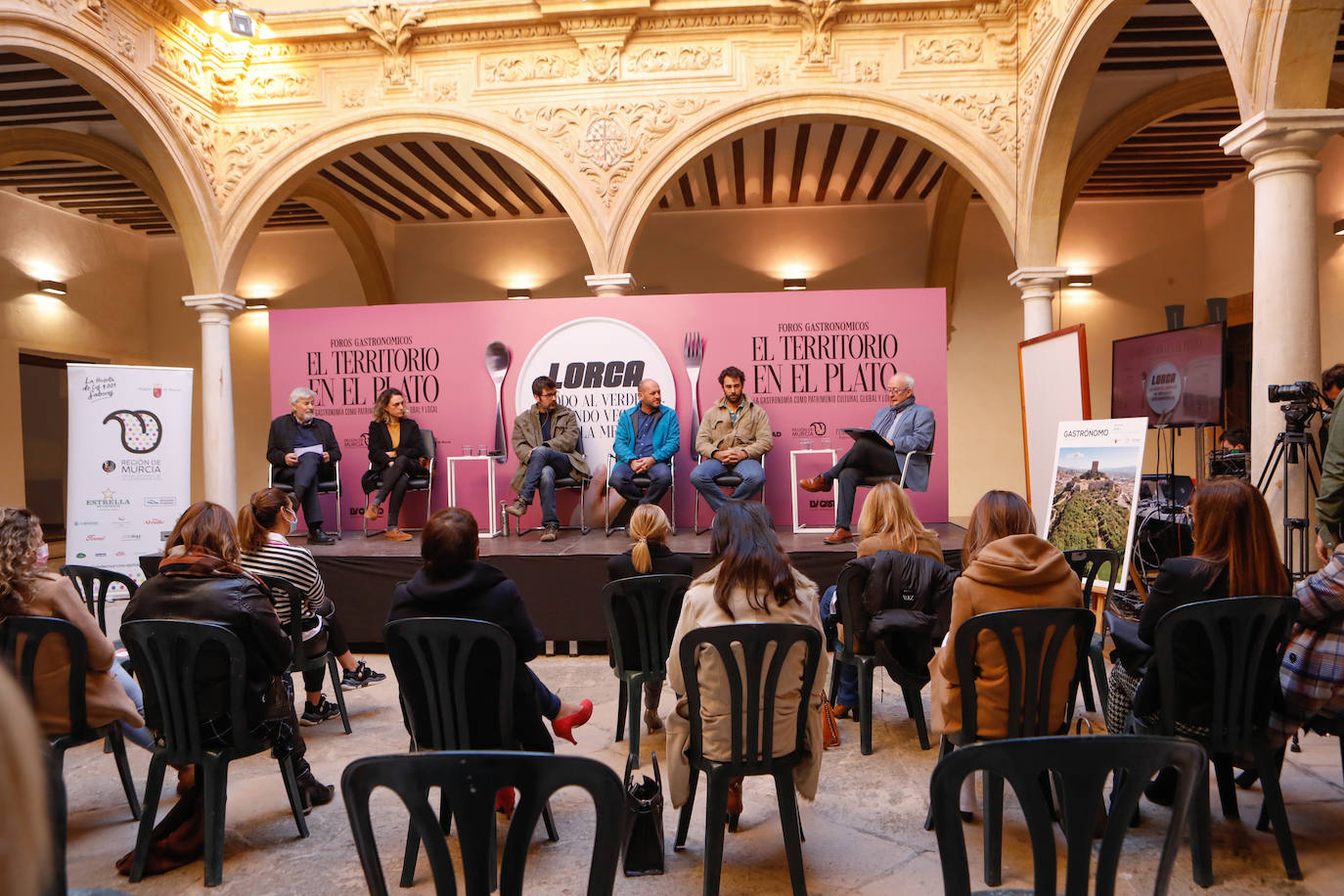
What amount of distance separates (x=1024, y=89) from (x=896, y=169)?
9.99 feet

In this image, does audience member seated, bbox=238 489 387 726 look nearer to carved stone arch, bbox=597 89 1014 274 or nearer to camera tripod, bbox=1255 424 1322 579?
camera tripod, bbox=1255 424 1322 579

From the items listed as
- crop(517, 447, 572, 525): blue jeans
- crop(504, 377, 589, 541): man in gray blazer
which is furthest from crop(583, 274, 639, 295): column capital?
crop(517, 447, 572, 525): blue jeans

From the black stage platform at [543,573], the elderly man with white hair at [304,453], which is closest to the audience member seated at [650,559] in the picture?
the black stage platform at [543,573]

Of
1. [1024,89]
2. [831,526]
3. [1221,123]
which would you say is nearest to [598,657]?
[831,526]

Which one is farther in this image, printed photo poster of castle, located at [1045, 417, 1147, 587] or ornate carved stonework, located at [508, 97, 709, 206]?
ornate carved stonework, located at [508, 97, 709, 206]

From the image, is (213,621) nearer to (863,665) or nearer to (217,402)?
(863,665)

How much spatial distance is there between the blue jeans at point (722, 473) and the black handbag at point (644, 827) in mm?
3763

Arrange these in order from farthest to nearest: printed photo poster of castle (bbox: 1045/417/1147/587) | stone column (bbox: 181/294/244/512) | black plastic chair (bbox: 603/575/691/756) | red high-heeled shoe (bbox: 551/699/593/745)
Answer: stone column (bbox: 181/294/244/512)
printed photo poster of castle (bbox: 1045/417/1147/587)
black plastic chair (bbox: 603/575/691/756)
red high-heeled shoe (bbox: 551/699/593/745)

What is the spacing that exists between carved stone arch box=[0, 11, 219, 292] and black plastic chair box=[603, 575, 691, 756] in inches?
229

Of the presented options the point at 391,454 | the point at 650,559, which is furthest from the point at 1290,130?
the point at 391,454

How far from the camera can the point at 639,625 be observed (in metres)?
3.19

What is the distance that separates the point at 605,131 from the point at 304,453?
365cm

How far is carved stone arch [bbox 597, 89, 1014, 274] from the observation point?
7.02m

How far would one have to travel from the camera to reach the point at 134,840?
2.71 metres
